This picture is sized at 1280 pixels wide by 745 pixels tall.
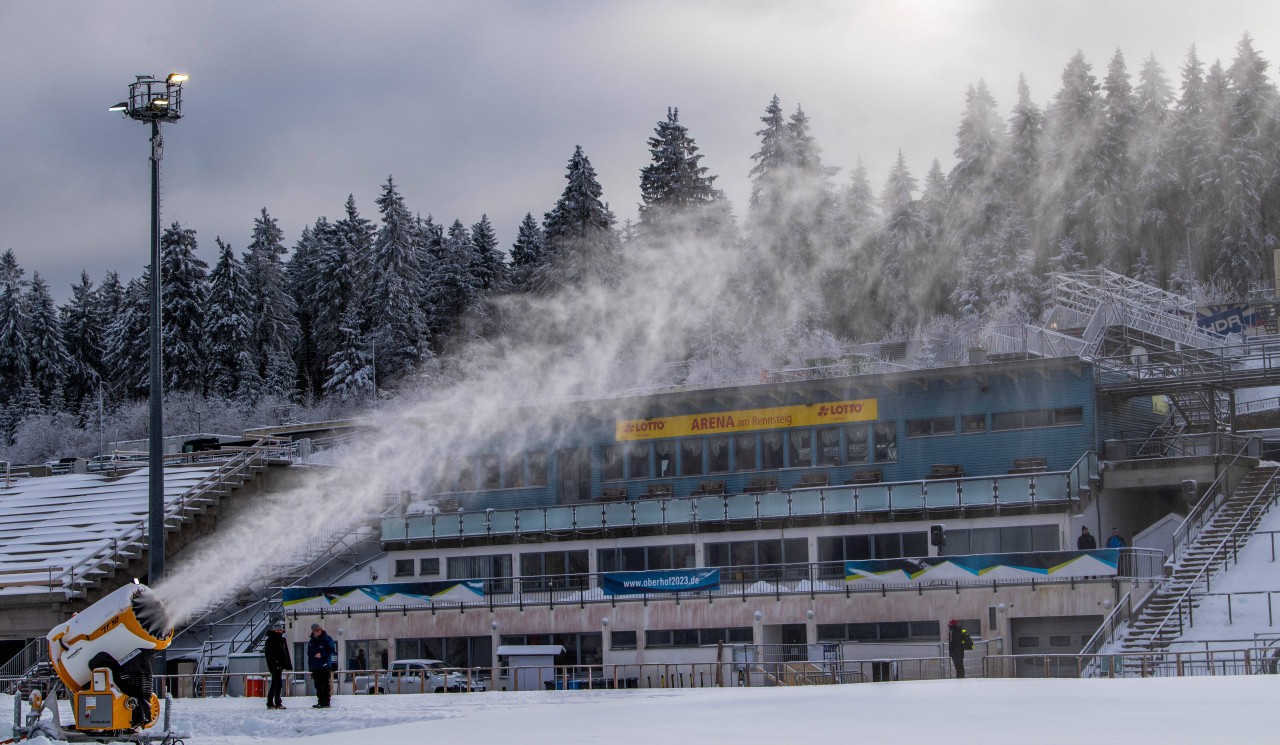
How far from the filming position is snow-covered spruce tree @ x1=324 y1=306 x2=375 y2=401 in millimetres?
99188

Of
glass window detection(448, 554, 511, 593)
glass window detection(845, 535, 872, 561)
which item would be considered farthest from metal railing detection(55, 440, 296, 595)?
glass window detection(845, 535, 872, 561)

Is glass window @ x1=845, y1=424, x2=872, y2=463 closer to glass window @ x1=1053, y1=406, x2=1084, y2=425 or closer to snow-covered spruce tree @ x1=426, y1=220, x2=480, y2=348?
glass window @ x1=1053, y1=406, x2=1084, y2=425

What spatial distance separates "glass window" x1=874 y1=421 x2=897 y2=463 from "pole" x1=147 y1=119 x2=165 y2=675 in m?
25.4

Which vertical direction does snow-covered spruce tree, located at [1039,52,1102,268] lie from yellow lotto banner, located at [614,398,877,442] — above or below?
above

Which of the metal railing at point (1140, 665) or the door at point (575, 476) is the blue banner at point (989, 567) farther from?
the door at point (575, 476)

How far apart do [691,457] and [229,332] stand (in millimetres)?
65134

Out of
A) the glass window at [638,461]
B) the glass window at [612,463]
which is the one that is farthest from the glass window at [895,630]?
the glass window at [612,463]

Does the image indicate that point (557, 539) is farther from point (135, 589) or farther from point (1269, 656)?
point (135, 589)

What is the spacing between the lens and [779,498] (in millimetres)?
43219

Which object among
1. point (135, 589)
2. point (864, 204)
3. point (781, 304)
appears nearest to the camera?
point (135, 589)

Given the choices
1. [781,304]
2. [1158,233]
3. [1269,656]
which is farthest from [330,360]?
[1269,656]

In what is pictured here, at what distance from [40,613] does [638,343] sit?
1495 inches

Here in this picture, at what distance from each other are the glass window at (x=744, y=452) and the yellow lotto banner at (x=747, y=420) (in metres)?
0.35

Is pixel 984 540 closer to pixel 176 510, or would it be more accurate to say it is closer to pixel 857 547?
pixel 857 547
